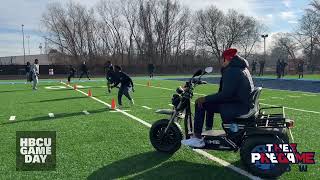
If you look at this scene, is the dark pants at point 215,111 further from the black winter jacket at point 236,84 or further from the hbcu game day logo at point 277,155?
the hbcu game day logo at point 277,155

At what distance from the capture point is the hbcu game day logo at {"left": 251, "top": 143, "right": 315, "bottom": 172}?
5.55 m

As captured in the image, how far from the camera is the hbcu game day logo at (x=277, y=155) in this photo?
555 centimetres

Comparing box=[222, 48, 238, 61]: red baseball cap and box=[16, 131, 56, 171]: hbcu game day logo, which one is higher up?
box=[222, 48, 238, 61]: red baseball cap

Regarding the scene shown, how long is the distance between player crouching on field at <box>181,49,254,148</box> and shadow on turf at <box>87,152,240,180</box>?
15.4 inches

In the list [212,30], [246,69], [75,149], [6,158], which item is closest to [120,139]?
[75,149]

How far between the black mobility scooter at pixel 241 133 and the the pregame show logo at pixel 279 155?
2.2 inches

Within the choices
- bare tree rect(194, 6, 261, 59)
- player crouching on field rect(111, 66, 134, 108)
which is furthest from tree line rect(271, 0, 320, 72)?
player crouching on field rect(111, 66, 134, 108)

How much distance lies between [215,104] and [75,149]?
2862 mm

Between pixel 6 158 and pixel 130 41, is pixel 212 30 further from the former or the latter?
pixel 6 158

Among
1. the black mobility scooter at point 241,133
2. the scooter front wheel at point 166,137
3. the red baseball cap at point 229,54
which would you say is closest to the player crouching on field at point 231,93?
the red baseball cap at point 229,54

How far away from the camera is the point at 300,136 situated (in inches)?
344

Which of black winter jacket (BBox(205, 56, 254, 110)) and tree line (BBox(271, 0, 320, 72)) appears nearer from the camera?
black winter jacket (BBox(205, 56, 254, 110))

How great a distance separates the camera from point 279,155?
5.55 metres

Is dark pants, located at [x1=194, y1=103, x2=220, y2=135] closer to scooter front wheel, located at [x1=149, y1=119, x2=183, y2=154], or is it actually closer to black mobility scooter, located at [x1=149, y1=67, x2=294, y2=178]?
black mobility scooter, located at [x1=149, y1=67, x2=294, y2=178]
